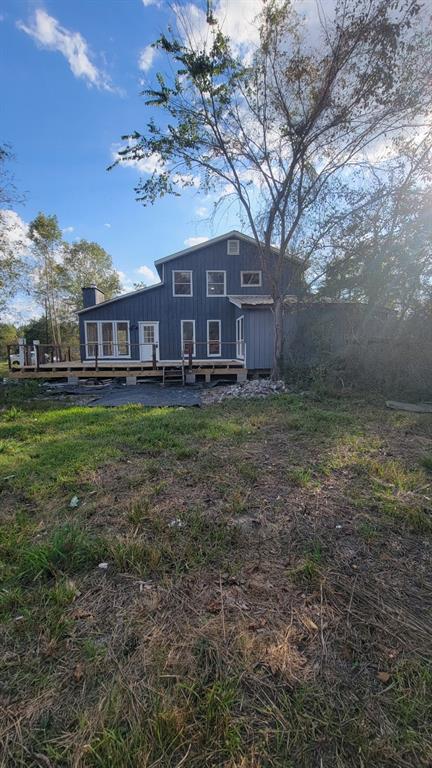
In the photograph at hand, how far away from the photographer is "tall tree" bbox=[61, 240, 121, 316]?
103ft

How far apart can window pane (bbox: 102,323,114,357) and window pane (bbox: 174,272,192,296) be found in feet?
12.0

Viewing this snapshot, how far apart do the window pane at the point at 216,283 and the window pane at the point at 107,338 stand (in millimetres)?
5179

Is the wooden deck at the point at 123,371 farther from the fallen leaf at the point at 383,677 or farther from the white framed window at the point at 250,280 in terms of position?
the fallen leaf at the point at 383,677

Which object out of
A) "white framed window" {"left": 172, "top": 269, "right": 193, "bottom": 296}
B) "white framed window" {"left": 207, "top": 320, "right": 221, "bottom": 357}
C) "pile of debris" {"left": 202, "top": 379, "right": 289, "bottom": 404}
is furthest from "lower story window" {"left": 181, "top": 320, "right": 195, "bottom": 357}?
"pile of debris" {"left": 202, "top": 379, "right": 289, "bottom": 404}

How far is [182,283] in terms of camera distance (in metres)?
15.9

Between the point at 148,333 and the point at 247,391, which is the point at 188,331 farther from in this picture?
the point at 247,391

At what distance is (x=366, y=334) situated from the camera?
10305mm

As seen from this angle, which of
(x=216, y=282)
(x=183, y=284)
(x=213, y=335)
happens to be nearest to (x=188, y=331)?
(x=213, y=335)

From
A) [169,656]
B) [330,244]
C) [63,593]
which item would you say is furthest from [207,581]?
[330,244]

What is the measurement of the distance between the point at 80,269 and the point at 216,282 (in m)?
22.1

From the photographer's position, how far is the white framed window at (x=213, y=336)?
16109 mm

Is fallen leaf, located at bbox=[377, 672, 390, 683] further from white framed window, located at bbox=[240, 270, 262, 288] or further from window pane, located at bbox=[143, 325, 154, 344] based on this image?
white framed window, located at bbox=[240, 270, 262, 288]

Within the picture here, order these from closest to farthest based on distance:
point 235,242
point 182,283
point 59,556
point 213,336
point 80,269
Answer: point 59,556, point 235,242, point 182,283, point 213,336, point 80,269

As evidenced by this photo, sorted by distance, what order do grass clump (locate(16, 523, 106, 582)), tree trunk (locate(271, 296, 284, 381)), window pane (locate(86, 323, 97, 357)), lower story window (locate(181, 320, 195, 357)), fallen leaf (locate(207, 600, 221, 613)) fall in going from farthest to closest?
lower story window (locate(181, 320, 195, 357)), window pane (locate(86, 323, 97, 357)), tree trunk (locate(271, 296, 284, 381)), grass clump (locate(16, 523, 106, 582)), fallen leaf (locate(207, 600, 221, 613))
